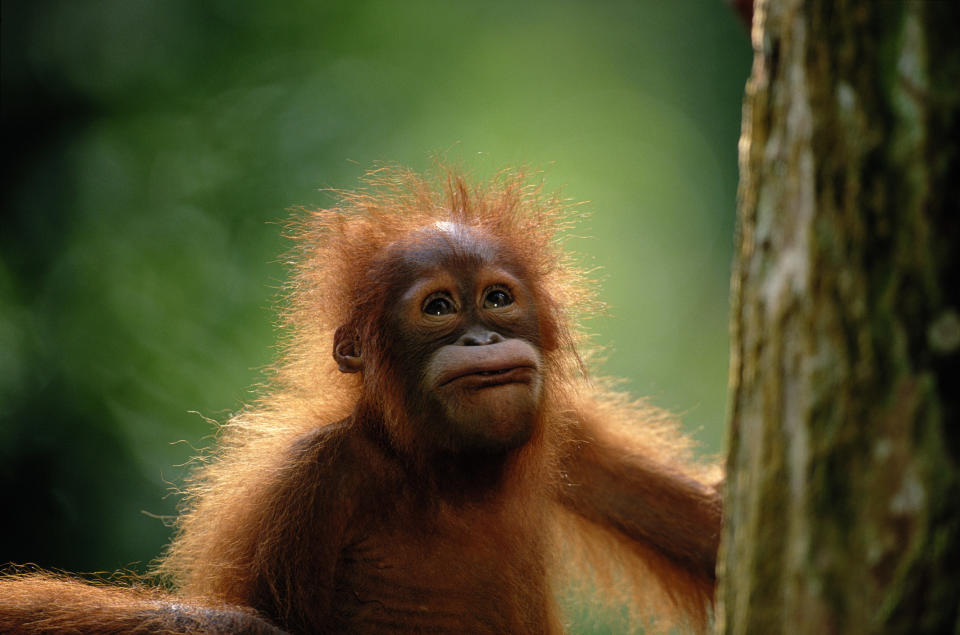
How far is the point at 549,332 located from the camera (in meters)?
3.20

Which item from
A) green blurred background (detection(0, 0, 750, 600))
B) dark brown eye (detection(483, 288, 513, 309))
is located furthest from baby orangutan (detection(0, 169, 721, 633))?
green blurred background (detection(0, 0, 750, 600))

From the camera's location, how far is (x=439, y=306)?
9.72 ft

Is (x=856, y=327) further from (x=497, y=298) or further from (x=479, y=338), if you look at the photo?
(x=497, y=298)

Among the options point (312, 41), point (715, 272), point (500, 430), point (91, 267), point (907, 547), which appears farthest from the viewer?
point (715, 272)

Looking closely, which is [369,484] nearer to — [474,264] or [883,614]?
[474,264]

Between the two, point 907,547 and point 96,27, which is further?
point 96,27

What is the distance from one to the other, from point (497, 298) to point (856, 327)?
73.5 inches

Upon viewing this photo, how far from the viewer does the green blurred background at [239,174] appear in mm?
5520

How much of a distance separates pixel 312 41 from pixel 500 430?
5.00 m

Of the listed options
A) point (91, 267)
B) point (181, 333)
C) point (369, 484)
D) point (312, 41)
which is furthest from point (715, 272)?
point (369, 484)

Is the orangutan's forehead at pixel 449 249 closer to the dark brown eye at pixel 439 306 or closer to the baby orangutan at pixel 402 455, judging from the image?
the baby orangutan at pixel 402 455

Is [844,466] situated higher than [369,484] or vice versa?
[844,466]

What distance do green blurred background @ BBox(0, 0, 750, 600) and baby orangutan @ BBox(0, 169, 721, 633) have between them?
136 cm

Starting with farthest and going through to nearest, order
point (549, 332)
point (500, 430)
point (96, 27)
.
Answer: point (96, 27) < point (549, 332) < point (500, 430)
